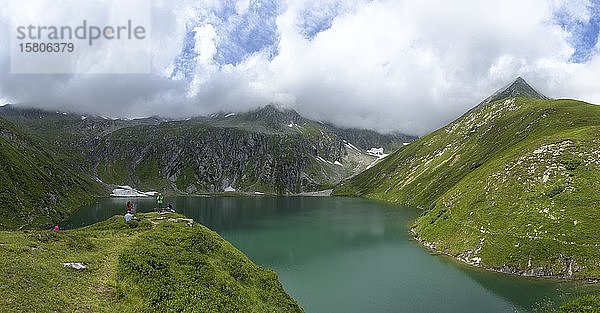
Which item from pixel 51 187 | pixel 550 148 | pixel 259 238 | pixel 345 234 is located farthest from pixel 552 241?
pixel 51 187

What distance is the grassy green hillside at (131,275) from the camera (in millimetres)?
29703

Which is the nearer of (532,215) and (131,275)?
(131,275)

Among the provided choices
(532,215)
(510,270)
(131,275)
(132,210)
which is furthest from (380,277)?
(131,275)

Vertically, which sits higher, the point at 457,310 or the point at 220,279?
the point at 220,279

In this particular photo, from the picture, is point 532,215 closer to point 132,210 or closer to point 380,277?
point 380,277

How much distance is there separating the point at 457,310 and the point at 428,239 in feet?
174

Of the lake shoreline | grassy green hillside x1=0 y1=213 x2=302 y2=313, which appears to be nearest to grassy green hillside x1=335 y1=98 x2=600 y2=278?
the lake shoreline

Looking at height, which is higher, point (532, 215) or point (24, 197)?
point (532, 215)

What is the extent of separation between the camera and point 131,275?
3697 cm

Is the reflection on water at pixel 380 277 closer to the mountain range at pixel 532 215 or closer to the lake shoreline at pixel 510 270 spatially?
the lake shoreline at pixel 510 270

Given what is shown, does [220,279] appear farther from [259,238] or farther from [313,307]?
[259,238]

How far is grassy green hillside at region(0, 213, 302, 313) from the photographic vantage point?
2970cm

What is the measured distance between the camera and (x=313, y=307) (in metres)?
62.9

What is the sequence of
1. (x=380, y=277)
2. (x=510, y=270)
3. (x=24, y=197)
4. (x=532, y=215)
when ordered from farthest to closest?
(x=24, y=197)
(x=532, y=215)
(x=380, y=277)
(x=510, y=270)
